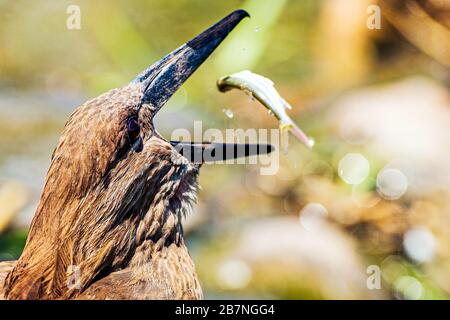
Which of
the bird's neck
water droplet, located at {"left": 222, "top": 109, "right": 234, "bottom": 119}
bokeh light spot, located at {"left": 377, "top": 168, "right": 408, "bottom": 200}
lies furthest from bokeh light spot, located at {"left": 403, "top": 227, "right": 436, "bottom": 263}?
the bird's neck

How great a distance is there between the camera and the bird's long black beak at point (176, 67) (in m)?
3.45

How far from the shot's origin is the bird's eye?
3.24 metres

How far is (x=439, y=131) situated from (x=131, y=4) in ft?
7.13

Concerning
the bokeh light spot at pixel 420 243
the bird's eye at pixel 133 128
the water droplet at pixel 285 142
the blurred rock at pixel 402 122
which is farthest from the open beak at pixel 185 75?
the blurred rock at pixel 402 122

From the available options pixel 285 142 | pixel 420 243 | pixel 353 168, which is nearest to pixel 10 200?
pixel 285 142

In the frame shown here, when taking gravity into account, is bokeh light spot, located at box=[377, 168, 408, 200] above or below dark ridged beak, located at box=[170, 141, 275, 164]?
above

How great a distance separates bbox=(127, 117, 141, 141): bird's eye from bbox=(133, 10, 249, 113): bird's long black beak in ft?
0.49

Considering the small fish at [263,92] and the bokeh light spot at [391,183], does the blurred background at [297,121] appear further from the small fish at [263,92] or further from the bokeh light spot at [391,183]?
the small fish at [263,92]

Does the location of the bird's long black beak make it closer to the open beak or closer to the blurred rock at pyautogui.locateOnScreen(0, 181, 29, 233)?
the open beak

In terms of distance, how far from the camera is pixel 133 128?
3.26 m

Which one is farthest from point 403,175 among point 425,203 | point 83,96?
point 83,96

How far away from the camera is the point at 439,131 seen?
551 cm
